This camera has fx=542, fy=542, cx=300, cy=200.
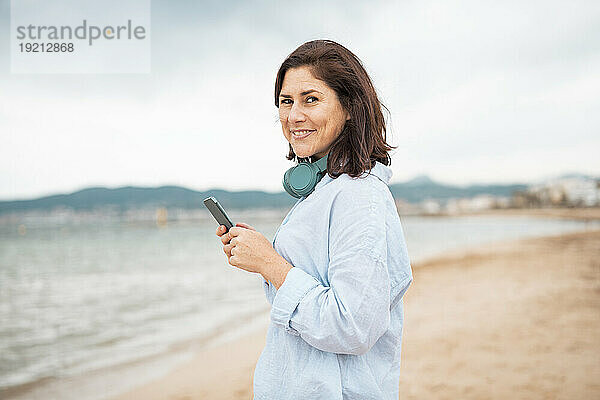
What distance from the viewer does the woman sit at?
0.95 metres

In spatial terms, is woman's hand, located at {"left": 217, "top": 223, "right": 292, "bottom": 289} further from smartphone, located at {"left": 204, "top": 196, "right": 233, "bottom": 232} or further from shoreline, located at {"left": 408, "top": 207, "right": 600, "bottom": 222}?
shoreline, located at {"left": 408, "top": 207, "right": 600, "bottom": 222}

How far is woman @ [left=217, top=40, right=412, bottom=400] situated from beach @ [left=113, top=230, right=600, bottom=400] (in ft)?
9.53

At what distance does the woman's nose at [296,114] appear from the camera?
1113mm

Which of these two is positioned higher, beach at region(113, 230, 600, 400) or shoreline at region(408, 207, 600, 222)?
beach at region(113, 230, 600, 400)

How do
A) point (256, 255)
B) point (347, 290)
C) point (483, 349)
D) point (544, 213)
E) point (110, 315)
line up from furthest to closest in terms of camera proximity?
point (544, 213) → point (110, 315) → point (483, 349) → point (256, 255) → point (347, 290)

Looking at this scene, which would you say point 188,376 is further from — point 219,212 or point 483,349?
point 219,212

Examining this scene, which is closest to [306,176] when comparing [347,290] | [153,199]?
[347,290]

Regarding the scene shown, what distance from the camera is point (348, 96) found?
1116 mm

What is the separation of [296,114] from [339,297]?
0.40 metres

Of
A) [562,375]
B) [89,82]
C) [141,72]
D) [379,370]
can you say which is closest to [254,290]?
[562,375]

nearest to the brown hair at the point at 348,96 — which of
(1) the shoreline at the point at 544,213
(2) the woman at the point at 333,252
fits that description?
(2) the woman at the point at 333,252

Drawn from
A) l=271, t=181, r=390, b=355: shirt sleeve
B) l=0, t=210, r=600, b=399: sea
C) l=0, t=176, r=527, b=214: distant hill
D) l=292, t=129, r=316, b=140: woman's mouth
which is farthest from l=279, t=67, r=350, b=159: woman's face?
l=0, t=176, r=527, b=214: distant hill

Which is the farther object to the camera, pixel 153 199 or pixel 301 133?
pixel 153 199

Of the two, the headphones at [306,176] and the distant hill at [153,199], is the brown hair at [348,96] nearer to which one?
the headphones at [306,176]
